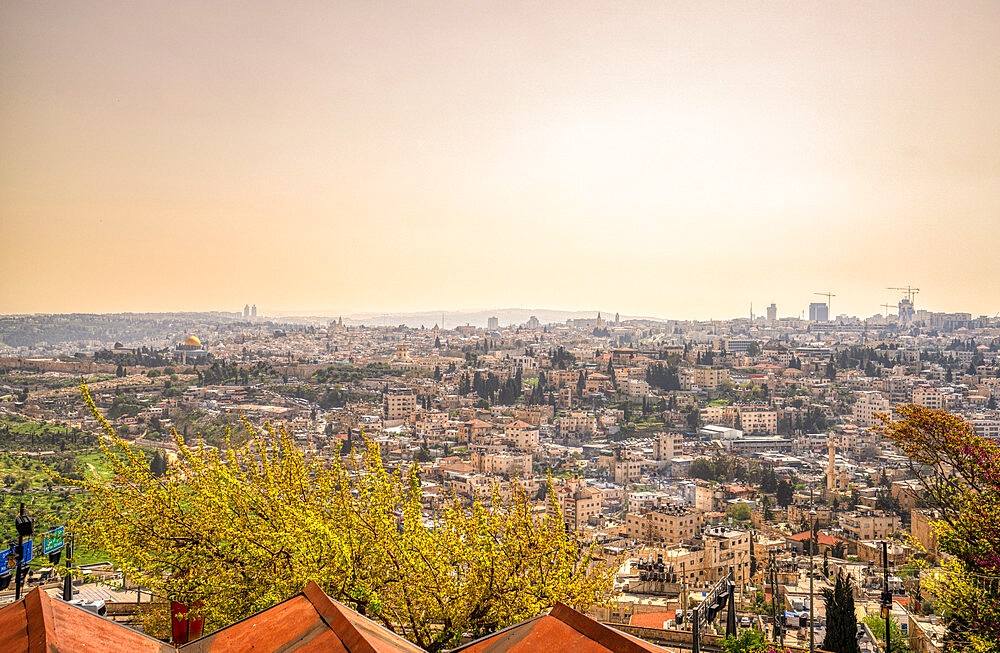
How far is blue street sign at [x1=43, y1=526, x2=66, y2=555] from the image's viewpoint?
414 cm

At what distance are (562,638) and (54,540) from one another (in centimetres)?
311

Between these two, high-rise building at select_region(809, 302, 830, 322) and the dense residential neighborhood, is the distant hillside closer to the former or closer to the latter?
high-rise building at select_region(809, 302, 830, 322)

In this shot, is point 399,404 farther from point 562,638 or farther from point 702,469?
point 562,638

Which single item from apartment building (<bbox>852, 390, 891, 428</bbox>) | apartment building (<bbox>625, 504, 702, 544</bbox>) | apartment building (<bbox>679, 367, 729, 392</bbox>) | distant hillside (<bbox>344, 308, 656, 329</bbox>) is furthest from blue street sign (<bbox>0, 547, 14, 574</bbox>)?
distant hillside (<bbox>344, 308, 656, 329</bbox>)

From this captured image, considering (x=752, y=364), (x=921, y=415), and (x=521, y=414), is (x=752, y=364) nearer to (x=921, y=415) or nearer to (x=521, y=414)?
(x=521, y=414)

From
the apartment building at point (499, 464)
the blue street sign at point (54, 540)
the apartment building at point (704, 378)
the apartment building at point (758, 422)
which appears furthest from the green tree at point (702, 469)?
the blue street sign at point (54, 540)

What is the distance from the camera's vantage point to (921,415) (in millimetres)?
5121

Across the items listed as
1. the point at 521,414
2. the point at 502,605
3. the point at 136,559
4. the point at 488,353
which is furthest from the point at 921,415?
the point at 488,353

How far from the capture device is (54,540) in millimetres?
4215

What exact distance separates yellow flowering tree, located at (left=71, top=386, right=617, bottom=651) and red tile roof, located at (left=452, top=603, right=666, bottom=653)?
1.00m

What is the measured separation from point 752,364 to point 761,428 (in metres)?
16.4

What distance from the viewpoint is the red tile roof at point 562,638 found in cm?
234

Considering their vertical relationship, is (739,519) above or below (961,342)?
below

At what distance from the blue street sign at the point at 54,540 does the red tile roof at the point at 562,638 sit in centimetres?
266
